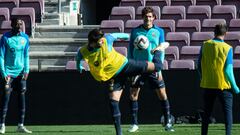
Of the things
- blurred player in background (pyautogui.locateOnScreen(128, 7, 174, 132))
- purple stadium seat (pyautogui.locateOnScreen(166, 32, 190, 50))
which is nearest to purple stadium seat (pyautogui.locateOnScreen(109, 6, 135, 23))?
purple stadium seat (pyautogui.locateOnScreen(166, 32, 190, 50))

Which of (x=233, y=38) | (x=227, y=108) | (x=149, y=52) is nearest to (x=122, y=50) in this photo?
(x=233, y=38)

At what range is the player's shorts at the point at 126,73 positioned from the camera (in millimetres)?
12180

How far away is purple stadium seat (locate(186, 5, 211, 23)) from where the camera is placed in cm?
2130

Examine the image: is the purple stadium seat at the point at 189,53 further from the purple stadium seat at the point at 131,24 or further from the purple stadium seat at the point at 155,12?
the purple stadium seat at the point at 155,12

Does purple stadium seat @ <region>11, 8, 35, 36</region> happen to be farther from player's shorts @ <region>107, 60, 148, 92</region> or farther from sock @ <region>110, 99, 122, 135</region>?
sock @ <region>110, 99, 122, 135</region>

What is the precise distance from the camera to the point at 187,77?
56.5 ft

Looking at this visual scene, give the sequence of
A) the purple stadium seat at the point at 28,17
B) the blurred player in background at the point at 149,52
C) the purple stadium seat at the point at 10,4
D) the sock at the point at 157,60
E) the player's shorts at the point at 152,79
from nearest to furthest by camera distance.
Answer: the sock at the point at 157,60 < the blurred player in background at the point at 149,52 < the player's shorts at the point at 152,79 < the purple stadium seat at the point at 28,17 < the purple stadium seat at the point at 10,4

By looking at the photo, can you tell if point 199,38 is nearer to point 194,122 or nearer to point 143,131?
point 194,122

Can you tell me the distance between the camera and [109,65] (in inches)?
475

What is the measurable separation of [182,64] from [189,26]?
1.94 meters

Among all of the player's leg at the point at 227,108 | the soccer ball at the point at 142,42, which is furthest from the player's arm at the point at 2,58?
the player's leg at the point at 227,108

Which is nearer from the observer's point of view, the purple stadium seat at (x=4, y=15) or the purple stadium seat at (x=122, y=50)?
the purple stadium seat at (x=122, y=50)

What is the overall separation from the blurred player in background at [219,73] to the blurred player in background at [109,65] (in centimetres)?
99

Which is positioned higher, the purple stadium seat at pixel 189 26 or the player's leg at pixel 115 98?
the purple stadium seat at pixel 189 26
